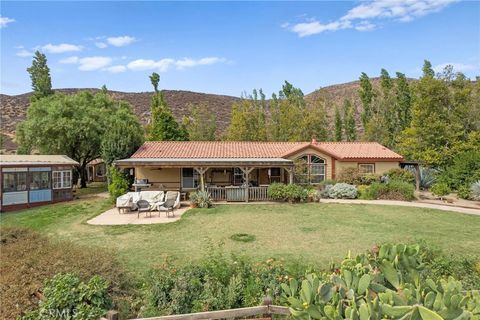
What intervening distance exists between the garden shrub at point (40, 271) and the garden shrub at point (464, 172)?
21.7 m

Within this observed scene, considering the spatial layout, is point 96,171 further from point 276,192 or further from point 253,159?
point 276,192

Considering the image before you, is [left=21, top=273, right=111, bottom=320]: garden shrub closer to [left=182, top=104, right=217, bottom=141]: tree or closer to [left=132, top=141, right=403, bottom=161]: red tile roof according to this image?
[left=132, top=141, right=403, bottom=161]: red tile roof

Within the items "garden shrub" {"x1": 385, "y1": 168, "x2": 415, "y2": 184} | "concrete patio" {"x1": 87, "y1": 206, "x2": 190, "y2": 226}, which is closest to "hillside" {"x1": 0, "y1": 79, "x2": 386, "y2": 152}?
"garden shrub" {"x1": 385, "y1": 168, "x2": 415, "y2": 184}

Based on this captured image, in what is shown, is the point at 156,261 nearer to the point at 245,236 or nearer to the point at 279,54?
the point at 245,236

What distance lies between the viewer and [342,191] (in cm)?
2205

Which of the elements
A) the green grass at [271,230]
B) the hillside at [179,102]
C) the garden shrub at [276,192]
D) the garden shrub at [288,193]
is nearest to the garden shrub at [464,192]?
the green grass at [271,230]

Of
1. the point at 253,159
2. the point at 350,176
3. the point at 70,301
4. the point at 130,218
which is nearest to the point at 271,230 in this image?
the point at 130,218

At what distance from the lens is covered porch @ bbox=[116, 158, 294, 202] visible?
20469mm

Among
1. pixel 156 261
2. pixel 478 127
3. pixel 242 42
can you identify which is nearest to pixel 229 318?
pixel 156 261

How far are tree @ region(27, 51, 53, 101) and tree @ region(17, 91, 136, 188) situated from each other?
492 cm

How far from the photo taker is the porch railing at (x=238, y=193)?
20.6 meters

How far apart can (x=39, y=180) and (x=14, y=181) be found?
5.04ft

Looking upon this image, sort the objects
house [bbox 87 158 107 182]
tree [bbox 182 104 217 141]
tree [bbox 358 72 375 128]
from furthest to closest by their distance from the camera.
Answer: tree [bbox 358 72 375 128] → tree [bbox 182 104 217 141] → house [bbox 87 158 107 182]

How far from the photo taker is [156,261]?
9.39 m
